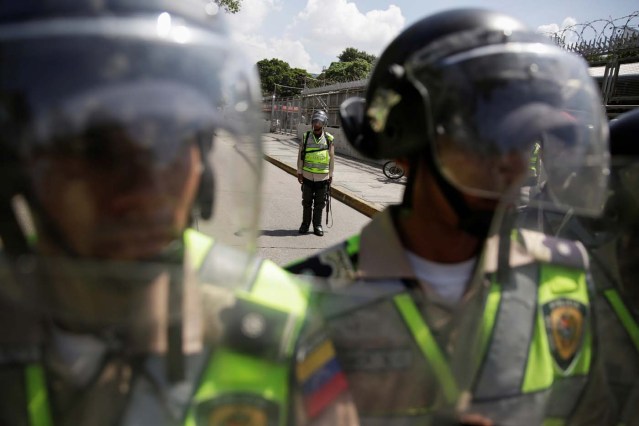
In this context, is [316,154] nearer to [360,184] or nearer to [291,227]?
[291,227]

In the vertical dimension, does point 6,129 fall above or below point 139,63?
below

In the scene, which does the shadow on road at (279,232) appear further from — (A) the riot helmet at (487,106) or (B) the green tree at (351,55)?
(B) the green tree at (351,55)

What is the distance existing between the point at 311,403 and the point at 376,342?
→ 0.80ft

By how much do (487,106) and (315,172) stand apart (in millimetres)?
5881

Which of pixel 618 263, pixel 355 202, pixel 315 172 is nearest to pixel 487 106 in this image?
pixel 618 263

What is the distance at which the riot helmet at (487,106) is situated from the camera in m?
1.17

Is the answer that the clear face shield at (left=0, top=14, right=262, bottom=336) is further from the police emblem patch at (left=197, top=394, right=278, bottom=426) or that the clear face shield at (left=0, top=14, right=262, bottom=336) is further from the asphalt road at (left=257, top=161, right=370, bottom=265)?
the asphalt road at (left=257, top=161, right=370, bottom=265)

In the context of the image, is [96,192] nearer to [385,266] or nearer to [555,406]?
[385,266]

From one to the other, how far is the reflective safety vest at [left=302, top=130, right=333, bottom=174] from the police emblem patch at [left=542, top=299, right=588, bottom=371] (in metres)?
5.84

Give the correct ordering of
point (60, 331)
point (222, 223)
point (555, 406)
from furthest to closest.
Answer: point (555, 406)
point (222, 223)
point (60, 331)

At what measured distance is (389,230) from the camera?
1344 mm

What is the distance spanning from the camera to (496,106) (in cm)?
118

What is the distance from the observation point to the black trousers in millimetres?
7053

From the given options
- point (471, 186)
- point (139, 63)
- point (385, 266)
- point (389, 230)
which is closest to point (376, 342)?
point (385, 266)
